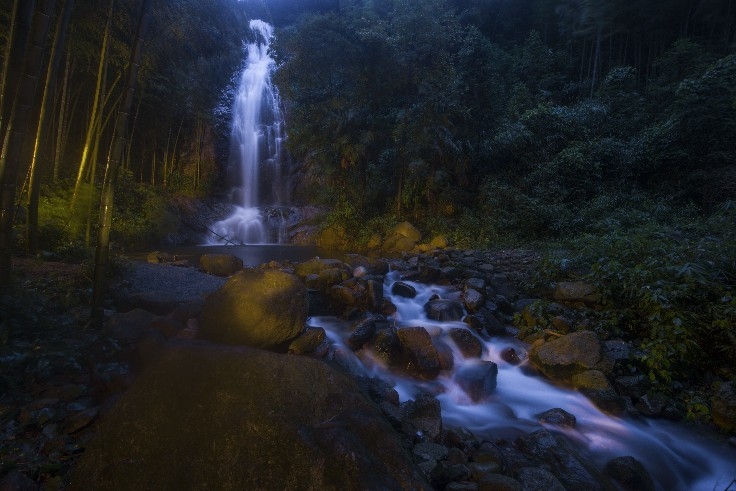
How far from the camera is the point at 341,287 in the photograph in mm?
7281

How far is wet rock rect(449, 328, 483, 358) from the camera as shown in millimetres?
5613

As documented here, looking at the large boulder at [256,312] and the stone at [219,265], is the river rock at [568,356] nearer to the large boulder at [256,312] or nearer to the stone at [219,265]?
the large boulder at [256,312]

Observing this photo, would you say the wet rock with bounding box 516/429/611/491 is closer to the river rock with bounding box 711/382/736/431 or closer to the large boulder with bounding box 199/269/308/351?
the river rock with bounding box 711/382/736/431

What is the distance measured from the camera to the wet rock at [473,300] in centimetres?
679

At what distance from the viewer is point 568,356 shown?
5008mm

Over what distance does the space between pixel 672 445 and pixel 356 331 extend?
3.91 m

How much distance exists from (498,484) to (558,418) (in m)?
1.99

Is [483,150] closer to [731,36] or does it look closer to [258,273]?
[258,273]

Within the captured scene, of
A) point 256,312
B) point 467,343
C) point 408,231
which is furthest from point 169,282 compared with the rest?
point 408,231

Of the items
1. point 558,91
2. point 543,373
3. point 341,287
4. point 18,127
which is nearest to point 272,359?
point 18,127

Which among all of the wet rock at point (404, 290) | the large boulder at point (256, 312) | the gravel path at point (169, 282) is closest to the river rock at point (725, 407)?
the large boulder at point (256, 312)

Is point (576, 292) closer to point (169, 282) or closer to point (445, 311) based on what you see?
point (445, 311)

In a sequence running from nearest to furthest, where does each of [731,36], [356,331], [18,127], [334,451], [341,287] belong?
1. [334,451]
2. [18,127]
3. [356,331]
4. [341,287]
5. [731,36]

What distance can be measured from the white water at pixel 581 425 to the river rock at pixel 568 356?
0.22 m
